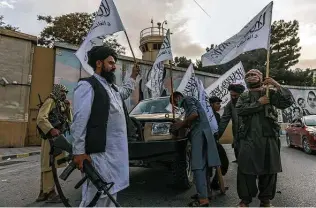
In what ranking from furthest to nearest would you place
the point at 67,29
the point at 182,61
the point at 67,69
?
the point at 182,61 < the point at 67,29 < the point at 67,69

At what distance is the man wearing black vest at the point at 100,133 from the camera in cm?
258

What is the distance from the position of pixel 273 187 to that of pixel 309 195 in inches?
59.2

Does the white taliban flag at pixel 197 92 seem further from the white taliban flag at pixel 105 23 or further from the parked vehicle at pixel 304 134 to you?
the parked vehicle at pixel 304 134

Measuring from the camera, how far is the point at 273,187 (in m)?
3.87

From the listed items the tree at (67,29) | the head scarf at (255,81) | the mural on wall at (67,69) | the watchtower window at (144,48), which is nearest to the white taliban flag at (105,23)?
the head scarf at (255,81)

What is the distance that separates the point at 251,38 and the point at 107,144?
301 centimetres

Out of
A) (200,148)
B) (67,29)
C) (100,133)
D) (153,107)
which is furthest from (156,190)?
(67,29)

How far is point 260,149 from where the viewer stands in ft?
12.4

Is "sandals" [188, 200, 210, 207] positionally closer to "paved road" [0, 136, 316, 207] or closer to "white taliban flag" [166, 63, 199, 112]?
"paved road" [0, 136, 316, 207]

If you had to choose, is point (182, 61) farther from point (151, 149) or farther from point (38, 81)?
point (151, 149)

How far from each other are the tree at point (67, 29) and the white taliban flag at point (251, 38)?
30.3 m

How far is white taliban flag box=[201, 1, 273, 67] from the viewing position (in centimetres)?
444

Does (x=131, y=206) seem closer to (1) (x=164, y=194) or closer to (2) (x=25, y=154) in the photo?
(1) (x=164, y=194)

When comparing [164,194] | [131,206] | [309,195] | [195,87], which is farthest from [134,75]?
[309,195]
